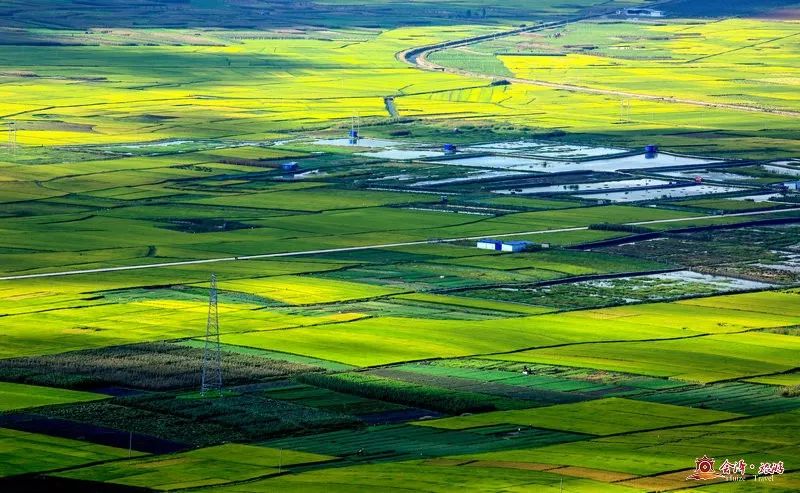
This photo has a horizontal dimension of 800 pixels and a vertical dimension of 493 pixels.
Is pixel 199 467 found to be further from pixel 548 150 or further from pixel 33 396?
pixel 548 150

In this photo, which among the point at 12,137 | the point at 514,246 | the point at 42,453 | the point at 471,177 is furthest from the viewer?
the point at 12,137

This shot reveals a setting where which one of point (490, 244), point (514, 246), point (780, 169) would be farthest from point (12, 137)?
point (780, 169)

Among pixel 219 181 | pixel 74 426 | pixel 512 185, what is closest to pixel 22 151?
pixel 219 181

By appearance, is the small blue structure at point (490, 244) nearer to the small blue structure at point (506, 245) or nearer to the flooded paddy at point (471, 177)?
the small blue structure at point (506, 245)

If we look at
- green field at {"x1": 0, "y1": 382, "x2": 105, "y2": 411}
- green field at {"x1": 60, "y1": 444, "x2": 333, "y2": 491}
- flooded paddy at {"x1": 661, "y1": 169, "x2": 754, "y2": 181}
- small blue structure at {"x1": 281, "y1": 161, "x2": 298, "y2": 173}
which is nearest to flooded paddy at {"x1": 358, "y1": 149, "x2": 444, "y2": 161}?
small blue structure at {"x1": 281, "y1": 161, "x2": 298, "y2": 173}

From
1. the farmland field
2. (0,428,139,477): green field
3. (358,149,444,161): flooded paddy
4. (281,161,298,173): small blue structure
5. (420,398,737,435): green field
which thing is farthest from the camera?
(358,149,444,161): flooded paddy

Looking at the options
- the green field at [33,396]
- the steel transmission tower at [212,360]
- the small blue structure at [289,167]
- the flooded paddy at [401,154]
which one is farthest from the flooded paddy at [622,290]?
the flooded paddy at [401,154]

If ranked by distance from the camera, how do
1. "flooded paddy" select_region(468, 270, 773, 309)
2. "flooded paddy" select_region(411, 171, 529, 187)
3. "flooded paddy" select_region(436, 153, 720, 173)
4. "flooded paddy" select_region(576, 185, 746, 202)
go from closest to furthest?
1. "flooded paddy" select_region(468, 270, 773, 309)
2. "flooded paddy" select_region(576, 185, 746, 202)
3. "flooded paddy" select_region(411, 171, 529, 187)
4. "flooded paddy" select_region(436, 153, 720, 173)

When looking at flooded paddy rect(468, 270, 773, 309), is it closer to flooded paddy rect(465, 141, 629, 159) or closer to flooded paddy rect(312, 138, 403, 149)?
flooded paddy rect(465, 141, 629, 159)

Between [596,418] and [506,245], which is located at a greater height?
[596,418]
